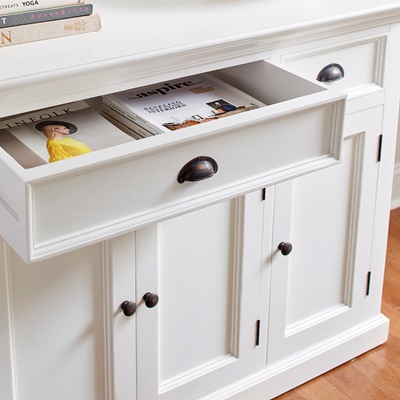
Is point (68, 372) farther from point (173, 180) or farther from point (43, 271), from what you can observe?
point (173, 180)

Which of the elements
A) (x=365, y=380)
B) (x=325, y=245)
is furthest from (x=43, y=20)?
(x=365, y=380)

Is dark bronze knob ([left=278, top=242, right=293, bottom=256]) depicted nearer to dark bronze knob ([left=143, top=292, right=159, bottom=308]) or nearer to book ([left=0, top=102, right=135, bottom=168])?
dark bronze knob ([left=143, top=292, right=159, bottom=308])

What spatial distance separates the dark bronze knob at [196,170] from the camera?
1.28 meters

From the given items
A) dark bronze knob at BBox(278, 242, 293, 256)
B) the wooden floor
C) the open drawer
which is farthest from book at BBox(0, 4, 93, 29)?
the wooden floor

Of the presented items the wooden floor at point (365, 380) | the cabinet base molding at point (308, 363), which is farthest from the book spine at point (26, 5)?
the wooden floor at point (365, 380)

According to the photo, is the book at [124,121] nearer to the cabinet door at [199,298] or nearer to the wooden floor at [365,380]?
the cabinet door at [199,298]

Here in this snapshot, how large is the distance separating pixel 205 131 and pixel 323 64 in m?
0.50

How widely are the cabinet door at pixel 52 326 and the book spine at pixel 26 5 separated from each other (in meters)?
0.35

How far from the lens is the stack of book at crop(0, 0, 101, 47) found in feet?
4.35

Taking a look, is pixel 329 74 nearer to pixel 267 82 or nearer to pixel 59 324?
pixel 267 82

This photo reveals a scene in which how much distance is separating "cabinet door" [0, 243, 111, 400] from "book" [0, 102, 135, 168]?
16 centimetres

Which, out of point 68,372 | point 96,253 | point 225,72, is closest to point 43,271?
point 96,253

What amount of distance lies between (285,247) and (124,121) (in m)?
0.49

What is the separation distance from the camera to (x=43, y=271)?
4.69 feet
